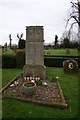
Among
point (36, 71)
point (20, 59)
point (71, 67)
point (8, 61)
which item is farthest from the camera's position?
point (8, 61)

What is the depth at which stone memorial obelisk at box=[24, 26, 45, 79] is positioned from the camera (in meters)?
12.2

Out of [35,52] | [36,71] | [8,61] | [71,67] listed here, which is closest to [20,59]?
[8,61]

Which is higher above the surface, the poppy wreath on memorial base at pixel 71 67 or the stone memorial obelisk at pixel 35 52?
the stone memorial obelisk at pixel 35 52

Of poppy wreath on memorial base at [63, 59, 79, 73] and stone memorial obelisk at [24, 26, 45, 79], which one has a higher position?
stone memorial obelisk at [24, 26, 45, 79]

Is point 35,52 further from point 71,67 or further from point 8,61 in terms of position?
point 8,61

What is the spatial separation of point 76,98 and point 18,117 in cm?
303

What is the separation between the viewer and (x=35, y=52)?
12297mm

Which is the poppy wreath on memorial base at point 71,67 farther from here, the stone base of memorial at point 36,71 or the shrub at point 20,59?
the shrub at point 20,59

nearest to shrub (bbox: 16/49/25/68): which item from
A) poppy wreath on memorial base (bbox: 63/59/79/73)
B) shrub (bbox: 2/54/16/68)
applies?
shrub (bbox: 2/54/16/68)

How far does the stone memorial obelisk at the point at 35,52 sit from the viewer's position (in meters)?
12.2

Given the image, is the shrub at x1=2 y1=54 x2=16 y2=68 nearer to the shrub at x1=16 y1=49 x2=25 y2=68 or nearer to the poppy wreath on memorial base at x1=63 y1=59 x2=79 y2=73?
the shrub at x1=16 y1=49 x2=25 y2=68

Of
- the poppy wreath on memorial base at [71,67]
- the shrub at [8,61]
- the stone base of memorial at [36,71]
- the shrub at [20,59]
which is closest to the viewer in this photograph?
the stone base of memorial at [36,71]

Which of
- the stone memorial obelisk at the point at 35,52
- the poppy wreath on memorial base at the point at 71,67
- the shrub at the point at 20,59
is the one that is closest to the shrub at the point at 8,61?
the shrub at the point at 20,59

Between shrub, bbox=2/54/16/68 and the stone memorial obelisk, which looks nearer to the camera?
the stone memorial obelisk
